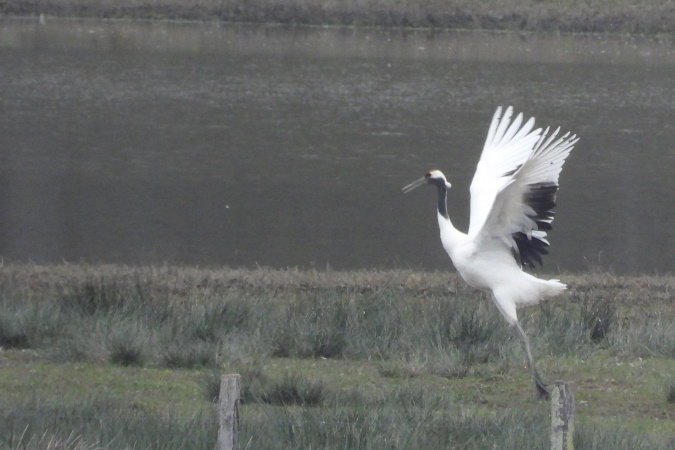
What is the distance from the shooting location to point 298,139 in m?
24.0

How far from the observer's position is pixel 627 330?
942 centimetres

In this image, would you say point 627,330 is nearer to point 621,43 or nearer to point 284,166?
point 284,166

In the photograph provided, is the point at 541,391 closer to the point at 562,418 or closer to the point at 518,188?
the point at 518,188

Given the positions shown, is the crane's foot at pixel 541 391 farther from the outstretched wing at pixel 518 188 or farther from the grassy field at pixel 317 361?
the outstretched wing at pixel 518 188

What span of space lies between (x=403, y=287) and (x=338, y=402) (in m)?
4.09

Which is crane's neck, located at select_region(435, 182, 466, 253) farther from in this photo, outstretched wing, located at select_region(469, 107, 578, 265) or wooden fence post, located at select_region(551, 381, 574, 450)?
wooden fence post, located at select_region(551, 381, 574, 450)

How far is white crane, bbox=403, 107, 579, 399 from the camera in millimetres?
7184

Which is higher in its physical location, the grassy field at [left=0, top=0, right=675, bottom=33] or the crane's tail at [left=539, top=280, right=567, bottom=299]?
the crane's tail at [left=539, top=280, right=567, bottom=299]

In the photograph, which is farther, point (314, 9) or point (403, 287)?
point (314, 9)

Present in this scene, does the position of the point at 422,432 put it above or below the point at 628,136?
above

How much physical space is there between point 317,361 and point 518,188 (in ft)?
7.14

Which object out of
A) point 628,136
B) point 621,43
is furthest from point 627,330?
point 621,43

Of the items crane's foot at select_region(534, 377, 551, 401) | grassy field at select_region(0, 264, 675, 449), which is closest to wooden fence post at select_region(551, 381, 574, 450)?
grassy field at select_region(0, 264, 675, 449)

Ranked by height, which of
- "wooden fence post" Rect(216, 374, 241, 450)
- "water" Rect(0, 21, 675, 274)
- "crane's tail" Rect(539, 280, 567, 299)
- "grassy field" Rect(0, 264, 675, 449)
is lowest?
"water" Rect(0, 21, 675, 274)
